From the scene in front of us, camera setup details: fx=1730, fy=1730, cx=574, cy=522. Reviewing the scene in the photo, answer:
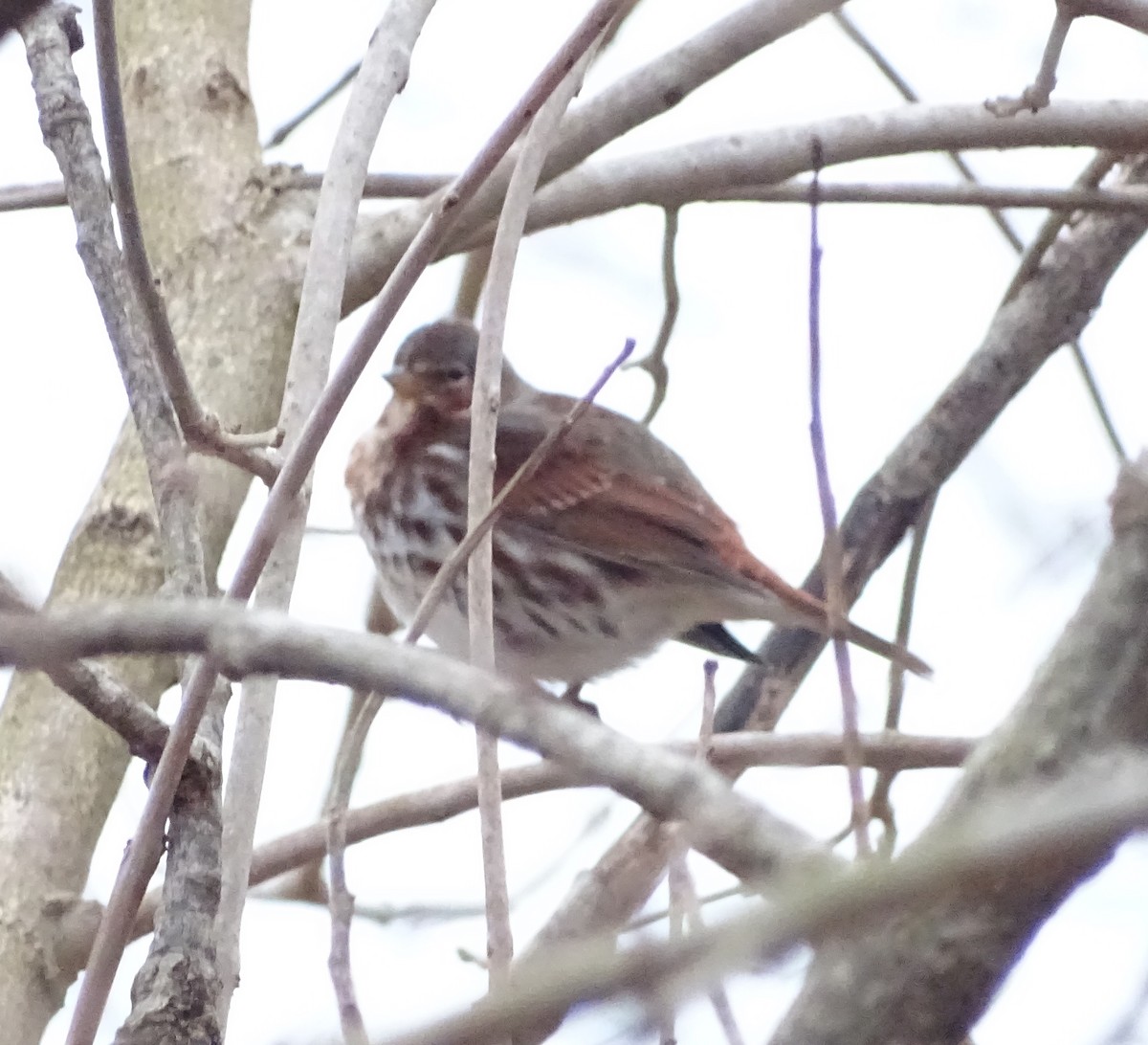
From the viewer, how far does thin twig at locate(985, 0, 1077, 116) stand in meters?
2.19

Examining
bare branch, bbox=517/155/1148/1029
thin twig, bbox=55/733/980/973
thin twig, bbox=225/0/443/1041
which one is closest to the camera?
thin twig, bbox=225/0/443/1041

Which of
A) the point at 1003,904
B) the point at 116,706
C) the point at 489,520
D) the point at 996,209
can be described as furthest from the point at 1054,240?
the point at 1003,904

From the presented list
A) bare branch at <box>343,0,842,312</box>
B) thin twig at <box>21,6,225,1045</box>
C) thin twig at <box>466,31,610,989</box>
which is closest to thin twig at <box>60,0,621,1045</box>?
thin twig at <box>21,6,225,1045</box>

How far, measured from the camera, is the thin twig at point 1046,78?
219 cm

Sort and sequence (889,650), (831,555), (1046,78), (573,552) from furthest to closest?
1. (573,552)
2. (889,650)
3. (1046,78)
4. (831,555)

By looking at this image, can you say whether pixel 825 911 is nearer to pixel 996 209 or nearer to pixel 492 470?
pixel 492 470

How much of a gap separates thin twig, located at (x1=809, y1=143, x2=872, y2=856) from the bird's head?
2.62 meters

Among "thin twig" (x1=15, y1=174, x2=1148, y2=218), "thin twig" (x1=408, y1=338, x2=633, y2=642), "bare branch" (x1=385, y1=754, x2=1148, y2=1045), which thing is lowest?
"bare branch" (x1=385, y1=754, x2=1148, y2=1045)

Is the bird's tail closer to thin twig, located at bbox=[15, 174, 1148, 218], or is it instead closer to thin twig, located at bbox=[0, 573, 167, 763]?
thin twig, located at bbox=[15, 174, 1148, 218]

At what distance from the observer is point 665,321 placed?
337 centimetres

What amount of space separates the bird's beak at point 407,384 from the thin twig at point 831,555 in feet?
8.80

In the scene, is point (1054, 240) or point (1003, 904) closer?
point (1003, 904)

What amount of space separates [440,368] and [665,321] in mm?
929

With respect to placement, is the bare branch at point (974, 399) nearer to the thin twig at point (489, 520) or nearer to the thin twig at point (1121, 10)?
the thin twig at point (1121, 10)
